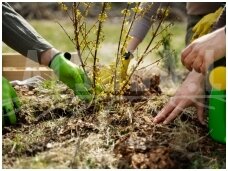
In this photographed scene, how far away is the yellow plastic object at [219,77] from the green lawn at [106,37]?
2.56 metres

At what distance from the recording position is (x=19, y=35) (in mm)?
2705

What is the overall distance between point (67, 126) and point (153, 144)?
1.54 feet

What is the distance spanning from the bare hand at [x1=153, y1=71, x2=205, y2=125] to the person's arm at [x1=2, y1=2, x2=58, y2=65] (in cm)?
79

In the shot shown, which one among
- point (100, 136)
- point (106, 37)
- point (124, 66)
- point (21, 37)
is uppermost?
point (106, 37)

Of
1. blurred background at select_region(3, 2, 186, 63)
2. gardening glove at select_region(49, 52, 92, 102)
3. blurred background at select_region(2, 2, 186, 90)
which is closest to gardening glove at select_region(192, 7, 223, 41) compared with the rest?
gardening glove at select_region(49, 52, 92, 102)

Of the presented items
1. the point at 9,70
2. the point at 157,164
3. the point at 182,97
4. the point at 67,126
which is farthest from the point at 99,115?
the point at 9,70

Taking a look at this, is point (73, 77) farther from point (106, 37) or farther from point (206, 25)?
point (106, 37)

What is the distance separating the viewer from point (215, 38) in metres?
2.14

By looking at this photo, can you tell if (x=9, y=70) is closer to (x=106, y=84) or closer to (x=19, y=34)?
(x=19, y=34)

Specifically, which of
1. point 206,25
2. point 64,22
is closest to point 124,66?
point 206,25

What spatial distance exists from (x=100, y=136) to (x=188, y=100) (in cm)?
47

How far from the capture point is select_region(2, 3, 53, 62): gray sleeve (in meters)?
2.70

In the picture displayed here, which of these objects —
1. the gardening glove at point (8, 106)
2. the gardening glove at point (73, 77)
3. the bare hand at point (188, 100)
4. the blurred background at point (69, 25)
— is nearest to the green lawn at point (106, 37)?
the blurred background at point (69, 25)

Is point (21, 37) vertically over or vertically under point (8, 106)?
over
